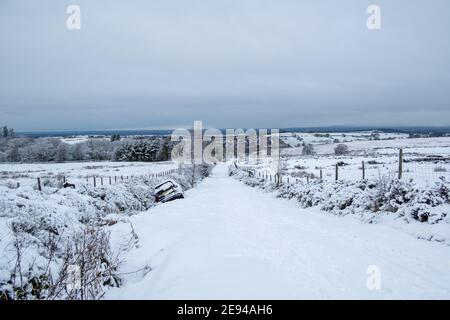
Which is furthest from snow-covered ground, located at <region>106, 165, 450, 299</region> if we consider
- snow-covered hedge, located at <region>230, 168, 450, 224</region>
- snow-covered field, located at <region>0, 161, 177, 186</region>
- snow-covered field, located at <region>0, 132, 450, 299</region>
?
snow-covered field, located at <region>0, 161, 177, 186</region>

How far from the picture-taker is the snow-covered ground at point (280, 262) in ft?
14.4

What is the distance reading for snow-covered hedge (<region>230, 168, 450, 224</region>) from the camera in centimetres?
797

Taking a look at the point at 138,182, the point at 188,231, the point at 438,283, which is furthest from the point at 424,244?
the point at 138,182

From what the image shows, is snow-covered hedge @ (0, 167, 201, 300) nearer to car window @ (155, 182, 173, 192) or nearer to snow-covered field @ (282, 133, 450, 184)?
car window @ (155, 182, 173, 192)

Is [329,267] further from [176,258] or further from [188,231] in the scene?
[188,231]

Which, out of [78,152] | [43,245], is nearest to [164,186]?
[43,245]

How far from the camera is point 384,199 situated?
9531 millimetres

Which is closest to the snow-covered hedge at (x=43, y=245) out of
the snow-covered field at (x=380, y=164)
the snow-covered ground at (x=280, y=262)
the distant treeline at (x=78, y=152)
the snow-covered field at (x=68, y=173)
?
the snow-covered ground at (x=280, y=262)

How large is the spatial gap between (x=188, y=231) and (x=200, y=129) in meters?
48.2

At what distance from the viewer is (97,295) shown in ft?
15.4

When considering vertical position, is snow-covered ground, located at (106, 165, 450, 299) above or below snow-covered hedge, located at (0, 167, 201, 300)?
below

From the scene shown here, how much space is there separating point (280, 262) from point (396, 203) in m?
5.28

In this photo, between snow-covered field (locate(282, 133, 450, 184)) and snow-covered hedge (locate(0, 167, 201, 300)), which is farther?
snow-covered field (locate(282, 133, 450, 184))

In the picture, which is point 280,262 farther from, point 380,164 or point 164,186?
point 380,164
